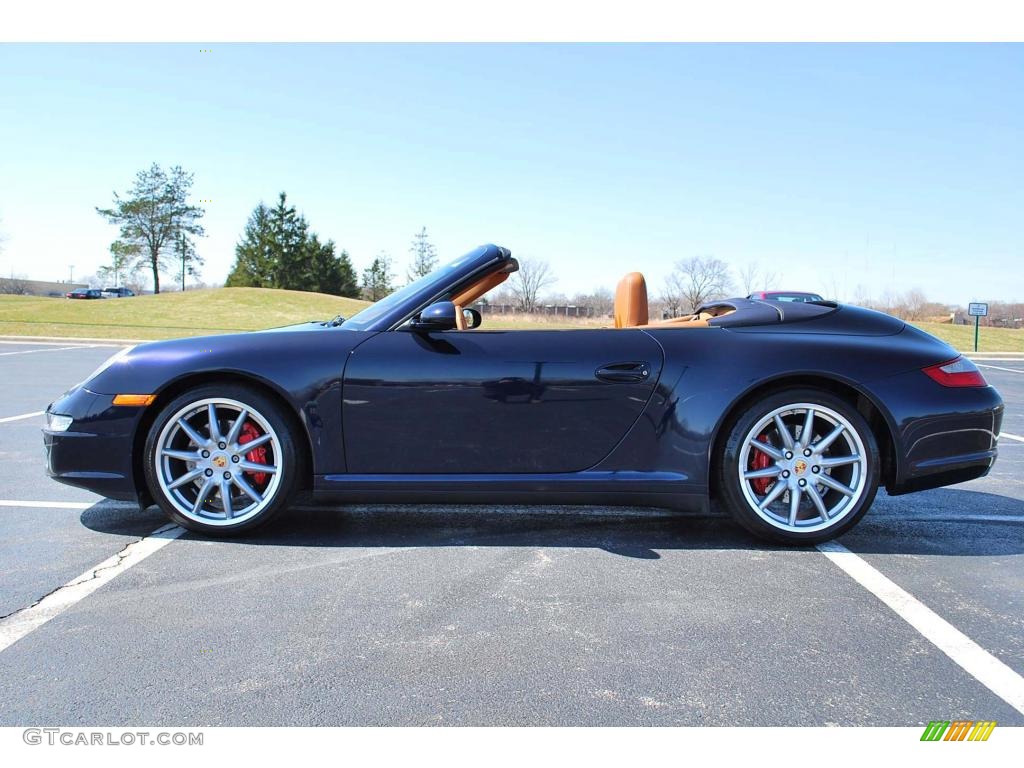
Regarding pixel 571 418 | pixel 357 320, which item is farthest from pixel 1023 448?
pixel 357 320

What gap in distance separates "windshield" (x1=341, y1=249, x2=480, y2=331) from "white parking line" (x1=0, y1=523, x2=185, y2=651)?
1346 mm

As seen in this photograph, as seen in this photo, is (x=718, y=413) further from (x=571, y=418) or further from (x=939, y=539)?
(x=939, y=539)

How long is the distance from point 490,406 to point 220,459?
1302mm

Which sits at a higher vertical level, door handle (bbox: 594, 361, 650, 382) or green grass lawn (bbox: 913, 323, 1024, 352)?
door handle (bbox: 594, 361, 650, 382)

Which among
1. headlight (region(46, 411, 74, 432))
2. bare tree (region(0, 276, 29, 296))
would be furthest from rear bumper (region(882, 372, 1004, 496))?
bare tree (region(0, 276, 29, 296))

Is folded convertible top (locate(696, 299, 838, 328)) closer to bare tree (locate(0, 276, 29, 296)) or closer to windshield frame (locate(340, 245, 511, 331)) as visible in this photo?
windshield frame (locate(340, 245, 511, 331))

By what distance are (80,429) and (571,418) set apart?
229cm

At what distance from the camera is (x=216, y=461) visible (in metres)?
3.36

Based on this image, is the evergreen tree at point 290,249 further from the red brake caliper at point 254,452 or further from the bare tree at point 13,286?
the red brake caliper at point 254,452

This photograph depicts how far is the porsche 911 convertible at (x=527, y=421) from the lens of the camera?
328 cm

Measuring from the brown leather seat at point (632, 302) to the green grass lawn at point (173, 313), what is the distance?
23541mm

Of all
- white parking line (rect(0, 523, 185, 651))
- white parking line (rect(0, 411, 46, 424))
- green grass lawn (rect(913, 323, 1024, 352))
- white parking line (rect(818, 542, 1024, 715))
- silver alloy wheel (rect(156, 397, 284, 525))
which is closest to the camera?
white parking line (rect(818, 542, 1024, 715))

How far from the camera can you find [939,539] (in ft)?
11.7

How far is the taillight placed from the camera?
338 centimetres
